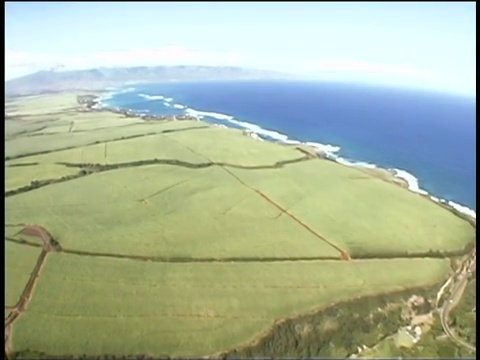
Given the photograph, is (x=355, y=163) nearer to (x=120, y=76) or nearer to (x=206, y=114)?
(x=206, y=114)

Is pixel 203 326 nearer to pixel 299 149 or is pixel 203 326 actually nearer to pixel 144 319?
pixel 144 319

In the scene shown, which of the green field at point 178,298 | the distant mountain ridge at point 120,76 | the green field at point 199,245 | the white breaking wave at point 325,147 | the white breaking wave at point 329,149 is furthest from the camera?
the distant mountain ridge at point 120,76

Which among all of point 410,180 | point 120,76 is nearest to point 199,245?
point 410,180

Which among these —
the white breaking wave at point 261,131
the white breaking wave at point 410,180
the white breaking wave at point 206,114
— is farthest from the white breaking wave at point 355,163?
the white breaking wave at point 206,114

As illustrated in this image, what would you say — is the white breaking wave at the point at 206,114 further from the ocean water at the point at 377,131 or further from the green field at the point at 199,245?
the green field at the point at 199,245

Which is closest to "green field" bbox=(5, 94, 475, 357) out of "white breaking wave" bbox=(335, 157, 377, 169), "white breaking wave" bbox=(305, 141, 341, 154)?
"white breaking wave" bbox=(335, 157, 377, 169)

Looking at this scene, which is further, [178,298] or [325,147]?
[325,147]
